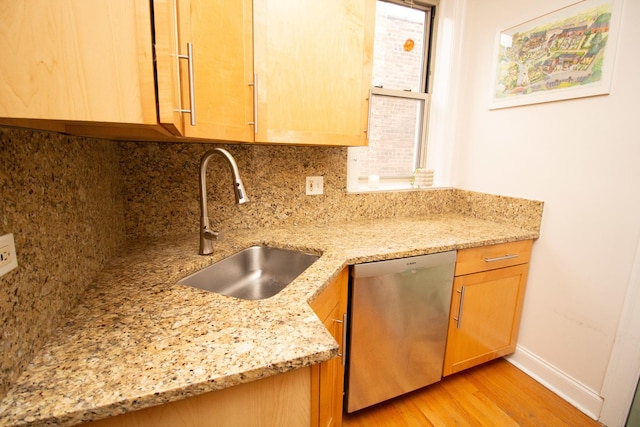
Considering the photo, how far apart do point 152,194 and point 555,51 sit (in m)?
2.20

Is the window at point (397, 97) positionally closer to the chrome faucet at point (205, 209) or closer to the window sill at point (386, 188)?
the window sill at point (386, 188)

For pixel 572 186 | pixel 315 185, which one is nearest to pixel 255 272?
pixel 315 185

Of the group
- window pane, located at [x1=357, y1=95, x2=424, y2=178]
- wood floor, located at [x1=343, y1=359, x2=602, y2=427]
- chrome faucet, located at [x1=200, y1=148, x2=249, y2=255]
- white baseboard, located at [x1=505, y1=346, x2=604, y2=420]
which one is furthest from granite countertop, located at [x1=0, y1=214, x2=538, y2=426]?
white baseboard, located at [x1=505, y1=346, x2=604, y2=420]

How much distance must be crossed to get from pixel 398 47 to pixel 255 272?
182cm

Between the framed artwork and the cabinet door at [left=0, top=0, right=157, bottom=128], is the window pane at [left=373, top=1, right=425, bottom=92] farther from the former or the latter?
the cabinet door at [left=0, top=0, right=157, bottom=128]

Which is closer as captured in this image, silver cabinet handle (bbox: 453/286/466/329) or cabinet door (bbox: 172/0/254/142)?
cabinet door (bbox: 172/0/254/142)

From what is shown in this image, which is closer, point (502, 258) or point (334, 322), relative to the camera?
point (334, 322)

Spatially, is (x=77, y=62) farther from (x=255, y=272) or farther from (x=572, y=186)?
(x=572, y=186)

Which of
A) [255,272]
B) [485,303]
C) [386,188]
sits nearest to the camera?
[255,272]

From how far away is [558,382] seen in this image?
1.57m

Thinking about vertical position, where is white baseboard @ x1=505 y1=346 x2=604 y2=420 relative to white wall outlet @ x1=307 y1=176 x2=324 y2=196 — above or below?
below

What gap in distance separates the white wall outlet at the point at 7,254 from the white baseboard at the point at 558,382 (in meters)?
2.30

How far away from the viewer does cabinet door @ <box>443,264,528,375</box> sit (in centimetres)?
153

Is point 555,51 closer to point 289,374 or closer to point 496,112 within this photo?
point 496,112
